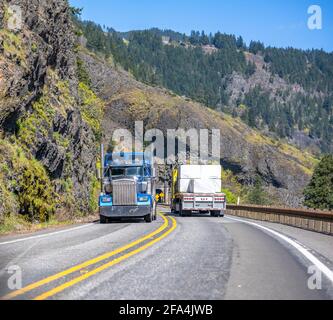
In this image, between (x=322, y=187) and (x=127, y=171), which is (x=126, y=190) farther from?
(x=322, y=187)

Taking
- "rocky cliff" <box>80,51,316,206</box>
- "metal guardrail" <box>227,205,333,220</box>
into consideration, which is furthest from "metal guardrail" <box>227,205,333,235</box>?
"rocky cliff" <box>80,51,316,206</box>

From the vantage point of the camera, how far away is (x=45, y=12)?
96.2 ft

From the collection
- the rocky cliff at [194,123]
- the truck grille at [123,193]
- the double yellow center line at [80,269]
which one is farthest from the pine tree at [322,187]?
the double yellow center line at [80,269]

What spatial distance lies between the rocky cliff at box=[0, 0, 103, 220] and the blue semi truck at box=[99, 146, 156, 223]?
2785 mm

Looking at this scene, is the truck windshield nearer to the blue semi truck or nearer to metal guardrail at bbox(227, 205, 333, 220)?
the blue semi truck

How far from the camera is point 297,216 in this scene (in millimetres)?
23188

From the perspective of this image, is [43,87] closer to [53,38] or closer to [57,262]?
[53,38]

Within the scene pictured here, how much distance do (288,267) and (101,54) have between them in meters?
155

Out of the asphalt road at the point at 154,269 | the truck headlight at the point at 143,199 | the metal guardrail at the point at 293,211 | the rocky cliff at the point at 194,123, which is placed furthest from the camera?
the rocky cliff at the point at 194,123

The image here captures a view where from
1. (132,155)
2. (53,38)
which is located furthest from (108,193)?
(53,38)

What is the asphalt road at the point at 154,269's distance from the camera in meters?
6.68

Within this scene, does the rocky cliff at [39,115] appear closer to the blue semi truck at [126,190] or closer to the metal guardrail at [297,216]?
the blue semi truck at [126,190]

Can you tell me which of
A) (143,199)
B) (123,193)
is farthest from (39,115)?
(143,199)

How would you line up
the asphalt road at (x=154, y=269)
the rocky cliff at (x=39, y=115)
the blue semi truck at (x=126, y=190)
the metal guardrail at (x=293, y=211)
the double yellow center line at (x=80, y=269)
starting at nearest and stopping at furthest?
the double yellow center line at (x=80, y=269), the asphalt road at (x=154, y=269), the metal guardrail at (x=293, y=211), the rocky cliff at (x=39, y=115), the blue semi truck at (x=126, y=190)
